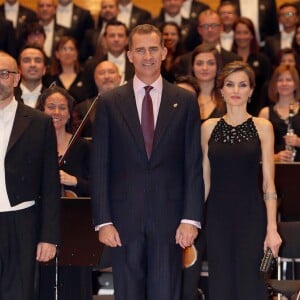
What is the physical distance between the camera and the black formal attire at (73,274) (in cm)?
636

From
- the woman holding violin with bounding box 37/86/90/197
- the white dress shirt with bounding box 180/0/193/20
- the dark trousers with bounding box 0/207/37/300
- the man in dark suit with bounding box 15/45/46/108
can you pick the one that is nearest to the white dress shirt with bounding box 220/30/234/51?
the white dress shirt with bounding box 180/0/193/20

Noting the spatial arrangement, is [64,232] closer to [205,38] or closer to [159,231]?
[159,231]

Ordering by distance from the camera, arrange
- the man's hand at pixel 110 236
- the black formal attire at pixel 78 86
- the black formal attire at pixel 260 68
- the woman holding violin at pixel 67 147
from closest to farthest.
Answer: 1. the man's hand at pixel 110 236
2. the woman holding violin at pixel 67 147
3. the black formal attire at pixel 78 86
4. the black formal attire at pixel 260 68

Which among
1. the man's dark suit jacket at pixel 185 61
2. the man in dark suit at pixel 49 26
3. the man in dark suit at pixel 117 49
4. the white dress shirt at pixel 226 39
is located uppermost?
the man in dark suit at pixel 49 26

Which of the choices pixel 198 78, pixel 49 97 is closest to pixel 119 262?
pixel 49 97

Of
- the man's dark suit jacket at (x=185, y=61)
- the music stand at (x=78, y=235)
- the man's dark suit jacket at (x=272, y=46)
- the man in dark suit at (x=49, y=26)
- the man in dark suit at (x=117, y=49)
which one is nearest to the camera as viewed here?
the music stand at (x=78, y=235)

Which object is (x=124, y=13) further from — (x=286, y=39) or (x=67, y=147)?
(x=67, y=147)

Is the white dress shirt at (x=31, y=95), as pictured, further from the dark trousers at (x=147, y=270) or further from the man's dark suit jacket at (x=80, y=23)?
the dark trousers at (x=147, y=270)

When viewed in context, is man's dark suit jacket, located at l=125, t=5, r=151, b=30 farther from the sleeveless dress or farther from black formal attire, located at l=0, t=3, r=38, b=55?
the sleeveless dress

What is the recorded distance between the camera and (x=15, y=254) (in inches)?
194

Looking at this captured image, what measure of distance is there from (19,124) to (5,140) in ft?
0.36

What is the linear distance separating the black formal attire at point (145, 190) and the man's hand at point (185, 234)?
36 millimetres

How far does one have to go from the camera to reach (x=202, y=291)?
693 cm

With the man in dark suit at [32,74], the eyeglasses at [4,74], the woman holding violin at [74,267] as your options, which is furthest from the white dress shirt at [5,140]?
the man in dark suit at [32,74]
